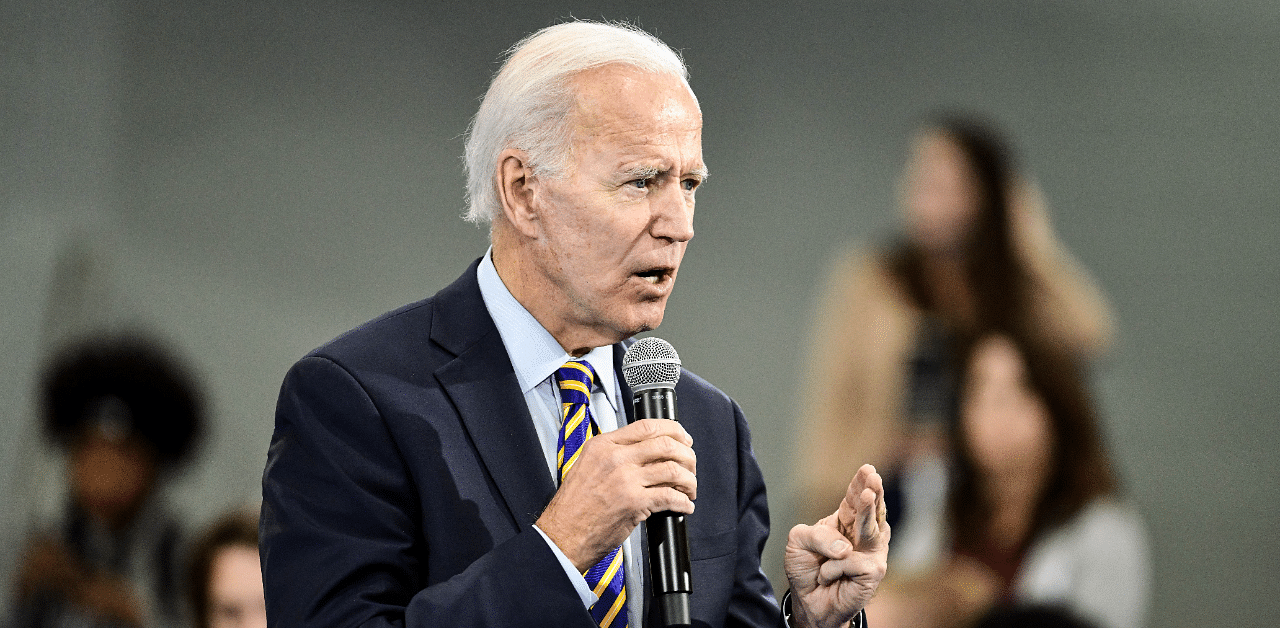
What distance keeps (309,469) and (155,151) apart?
12.0ft

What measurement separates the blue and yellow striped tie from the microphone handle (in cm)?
7

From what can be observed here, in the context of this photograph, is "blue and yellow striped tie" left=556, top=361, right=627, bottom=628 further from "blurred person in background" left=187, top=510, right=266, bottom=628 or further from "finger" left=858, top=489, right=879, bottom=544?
"blurred person in background" left=187, top=510, right=266, bottom=628

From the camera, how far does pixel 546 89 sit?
1.76 m

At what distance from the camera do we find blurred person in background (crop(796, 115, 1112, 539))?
17.3 ft

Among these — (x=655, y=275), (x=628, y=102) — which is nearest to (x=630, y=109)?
(x=628, y=102)

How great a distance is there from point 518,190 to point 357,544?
0.60 meters

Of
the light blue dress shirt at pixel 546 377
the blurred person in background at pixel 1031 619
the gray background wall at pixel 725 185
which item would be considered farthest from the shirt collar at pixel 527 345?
the gray background wall at pixel 725 185

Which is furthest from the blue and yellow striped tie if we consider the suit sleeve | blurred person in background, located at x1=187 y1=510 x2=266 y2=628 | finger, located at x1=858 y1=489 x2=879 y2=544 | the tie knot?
blurred person in background, located at x1=187 y1=510 x2=266 y2=628

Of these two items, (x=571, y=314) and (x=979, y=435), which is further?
(x=979, y=435)

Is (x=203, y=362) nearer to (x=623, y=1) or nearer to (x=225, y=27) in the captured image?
(x=225, y=27)

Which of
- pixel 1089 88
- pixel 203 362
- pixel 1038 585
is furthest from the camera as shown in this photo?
pixel 1089 88

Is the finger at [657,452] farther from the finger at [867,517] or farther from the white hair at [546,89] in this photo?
the white hair at [546,89]

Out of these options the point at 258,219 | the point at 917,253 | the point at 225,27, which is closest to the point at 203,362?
the point at 258,219

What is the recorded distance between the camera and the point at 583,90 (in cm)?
174
